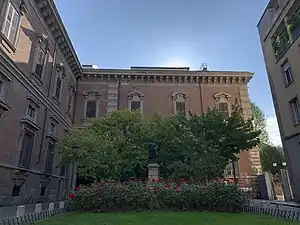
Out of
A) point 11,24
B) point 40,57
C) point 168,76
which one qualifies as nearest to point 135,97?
point 168,76

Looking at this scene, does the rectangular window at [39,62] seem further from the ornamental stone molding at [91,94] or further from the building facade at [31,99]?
the ornamental stone molding at [91,94]

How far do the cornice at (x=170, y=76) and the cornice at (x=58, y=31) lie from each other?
2.03m

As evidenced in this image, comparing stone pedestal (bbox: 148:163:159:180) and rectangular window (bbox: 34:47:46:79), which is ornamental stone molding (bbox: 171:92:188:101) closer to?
stone pedestal (bbox: 148:163:159:180)

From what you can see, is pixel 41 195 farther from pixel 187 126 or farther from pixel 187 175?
pixel 187 126

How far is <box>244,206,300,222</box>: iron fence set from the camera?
8125 millimetres

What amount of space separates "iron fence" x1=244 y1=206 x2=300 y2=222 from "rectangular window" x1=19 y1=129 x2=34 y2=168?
11.0 metres

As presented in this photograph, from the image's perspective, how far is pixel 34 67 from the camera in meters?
14.8

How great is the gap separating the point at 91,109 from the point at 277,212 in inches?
675

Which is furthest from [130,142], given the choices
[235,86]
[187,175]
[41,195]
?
[235,86]

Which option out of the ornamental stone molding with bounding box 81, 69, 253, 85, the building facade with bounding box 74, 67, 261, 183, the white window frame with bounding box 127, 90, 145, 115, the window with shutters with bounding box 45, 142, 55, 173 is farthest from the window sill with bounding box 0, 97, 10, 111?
the white window frame with bounding box 127, 90, 145, 115

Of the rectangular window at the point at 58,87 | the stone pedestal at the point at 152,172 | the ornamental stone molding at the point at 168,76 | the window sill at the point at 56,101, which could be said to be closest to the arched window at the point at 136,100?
the ornamental stone molding at the point at 168,76

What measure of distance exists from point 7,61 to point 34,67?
123 inches

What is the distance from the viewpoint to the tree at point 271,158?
99.8ft

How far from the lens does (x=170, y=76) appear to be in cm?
2366
